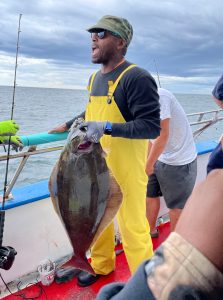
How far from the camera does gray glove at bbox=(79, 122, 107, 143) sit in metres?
2.00

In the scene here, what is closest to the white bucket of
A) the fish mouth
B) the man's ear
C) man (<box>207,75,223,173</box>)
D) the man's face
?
the fish mouth

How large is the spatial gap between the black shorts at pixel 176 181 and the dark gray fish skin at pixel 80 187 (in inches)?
43.9

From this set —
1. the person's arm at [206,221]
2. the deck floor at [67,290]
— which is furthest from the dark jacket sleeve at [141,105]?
the person's arm at [206,221]

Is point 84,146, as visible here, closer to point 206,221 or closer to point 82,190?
point 82,190

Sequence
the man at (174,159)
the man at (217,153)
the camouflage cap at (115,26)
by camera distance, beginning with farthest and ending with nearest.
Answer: the man at (174,159) → the camouflage cap at (115,26) → the man at (217,153)

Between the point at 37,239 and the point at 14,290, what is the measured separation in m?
0.46

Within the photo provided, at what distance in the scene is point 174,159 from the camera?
3043 mm

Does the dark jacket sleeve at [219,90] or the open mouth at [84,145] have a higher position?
the dark jacket sleeve at [219,90]

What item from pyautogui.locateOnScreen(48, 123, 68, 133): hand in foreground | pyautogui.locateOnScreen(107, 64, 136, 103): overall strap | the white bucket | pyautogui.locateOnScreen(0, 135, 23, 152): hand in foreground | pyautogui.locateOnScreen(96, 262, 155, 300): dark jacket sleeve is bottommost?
the white bucket

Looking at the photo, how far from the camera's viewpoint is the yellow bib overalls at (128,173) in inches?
94.2

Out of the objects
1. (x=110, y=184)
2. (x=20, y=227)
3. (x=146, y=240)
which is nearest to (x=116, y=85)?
(x=110, y=184)

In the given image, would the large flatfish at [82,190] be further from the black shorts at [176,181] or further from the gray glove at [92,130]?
the black shorts at [176,181]

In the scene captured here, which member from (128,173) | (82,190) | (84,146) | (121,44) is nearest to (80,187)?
(82,190)

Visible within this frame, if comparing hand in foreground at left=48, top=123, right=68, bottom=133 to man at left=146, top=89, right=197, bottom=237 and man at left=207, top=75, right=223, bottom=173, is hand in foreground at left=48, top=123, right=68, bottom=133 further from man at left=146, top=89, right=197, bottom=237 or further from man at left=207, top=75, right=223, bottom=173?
man at left=207, top=75, right=223, bottom=173
